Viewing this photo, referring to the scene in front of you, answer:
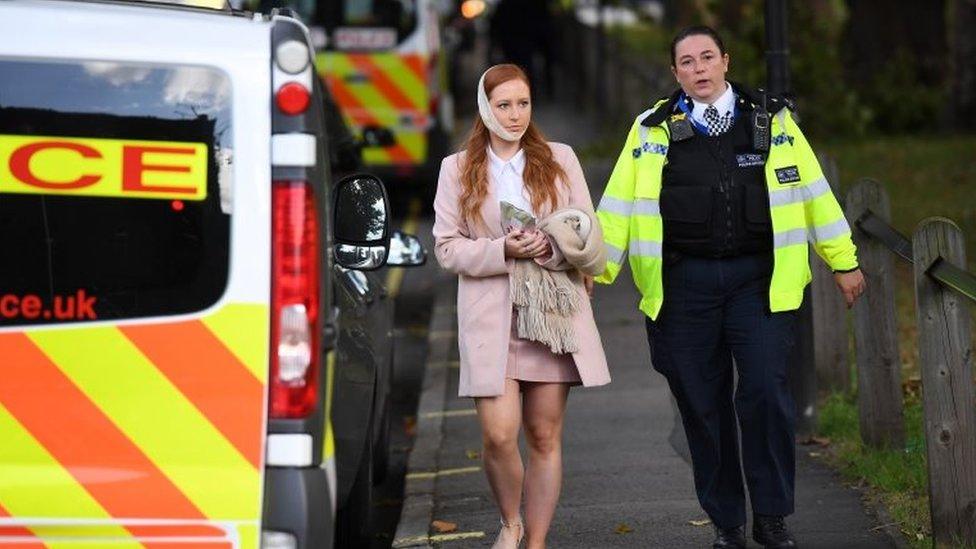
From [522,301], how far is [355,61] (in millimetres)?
12810

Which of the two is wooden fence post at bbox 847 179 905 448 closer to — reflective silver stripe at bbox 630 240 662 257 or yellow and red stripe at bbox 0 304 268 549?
reflective silver stripe at bbox 630 240 662 257

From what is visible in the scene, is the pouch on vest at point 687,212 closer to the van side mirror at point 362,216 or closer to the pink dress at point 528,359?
the pink dress at point 528,359

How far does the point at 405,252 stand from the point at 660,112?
5.60 ft

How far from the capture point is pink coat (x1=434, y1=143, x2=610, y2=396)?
6402 millimetres

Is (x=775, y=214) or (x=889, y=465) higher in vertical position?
(x=775, y=214)

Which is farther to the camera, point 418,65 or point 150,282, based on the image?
point 418,65

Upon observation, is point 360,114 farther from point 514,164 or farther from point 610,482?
point 514,164

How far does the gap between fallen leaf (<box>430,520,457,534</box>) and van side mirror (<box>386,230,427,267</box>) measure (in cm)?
97

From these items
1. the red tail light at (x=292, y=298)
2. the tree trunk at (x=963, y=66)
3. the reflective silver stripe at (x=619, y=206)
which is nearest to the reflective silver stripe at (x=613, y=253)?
the reflective silver stripe at (x=619, y=206)

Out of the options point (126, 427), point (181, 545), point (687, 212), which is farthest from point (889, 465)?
point (126, 427)

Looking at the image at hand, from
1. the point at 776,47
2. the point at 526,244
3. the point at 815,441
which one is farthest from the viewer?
the point at 776,47

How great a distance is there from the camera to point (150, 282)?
4957mm

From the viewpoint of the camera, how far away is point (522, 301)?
6398 mm

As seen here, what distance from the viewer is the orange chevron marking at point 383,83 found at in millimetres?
18859
